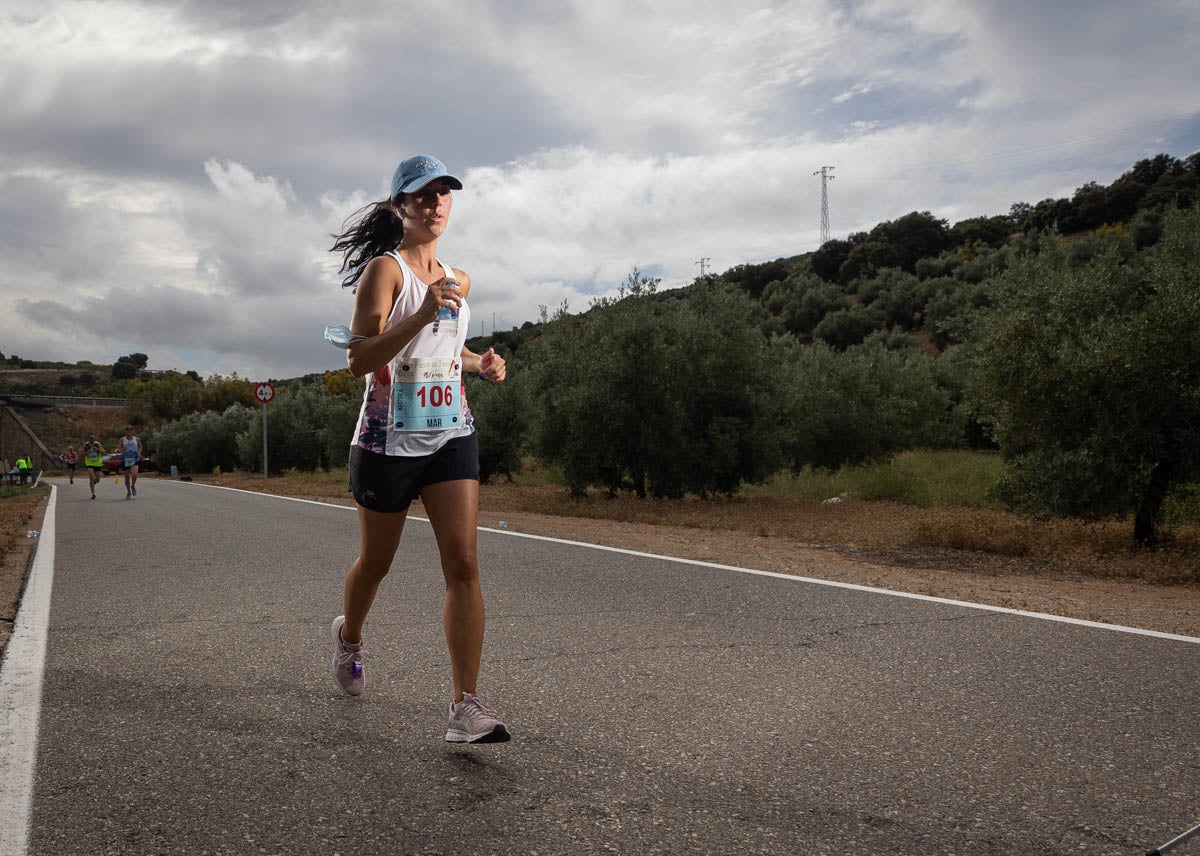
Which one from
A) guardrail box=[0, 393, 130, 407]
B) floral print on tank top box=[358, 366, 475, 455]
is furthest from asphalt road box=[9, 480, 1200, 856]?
guardrail box=[0, 393, 130, 407]

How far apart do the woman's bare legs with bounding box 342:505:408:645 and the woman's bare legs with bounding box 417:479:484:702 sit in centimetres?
19

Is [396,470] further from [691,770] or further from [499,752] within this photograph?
[691,770]

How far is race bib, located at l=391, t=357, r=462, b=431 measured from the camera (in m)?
3.51

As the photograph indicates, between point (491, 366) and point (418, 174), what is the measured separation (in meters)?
0.81

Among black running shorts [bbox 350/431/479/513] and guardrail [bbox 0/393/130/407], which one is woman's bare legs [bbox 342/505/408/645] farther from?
guardrail [bbox 0/393/130/407]

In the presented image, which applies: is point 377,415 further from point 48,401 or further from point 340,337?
point 48,401

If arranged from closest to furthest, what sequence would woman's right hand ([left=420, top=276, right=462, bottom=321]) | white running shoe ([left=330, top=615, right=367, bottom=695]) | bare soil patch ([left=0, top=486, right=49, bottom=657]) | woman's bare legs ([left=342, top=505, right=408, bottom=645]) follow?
1. woman's right hand ([left=420, top=276, right=462, bottom=321])
2. woman's bare legs ([left=342, top=505, right=408, bottom=645])
3. white running shoe ([left=330, top=615, right=367, bottom=695])
4. bare soil patch ([left=0, top=486, right=49, bottom=657])

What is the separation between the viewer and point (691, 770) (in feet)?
10.8

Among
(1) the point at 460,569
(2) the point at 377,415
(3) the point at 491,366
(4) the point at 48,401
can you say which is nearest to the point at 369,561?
(1) the point at 460,569

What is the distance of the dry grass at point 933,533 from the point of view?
32.0ft

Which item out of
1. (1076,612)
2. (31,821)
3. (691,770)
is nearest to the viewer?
(31,821)

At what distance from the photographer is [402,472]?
11.6ft

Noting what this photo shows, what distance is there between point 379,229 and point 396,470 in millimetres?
1013

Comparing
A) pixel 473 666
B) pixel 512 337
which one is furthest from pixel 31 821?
pixel 512 337
